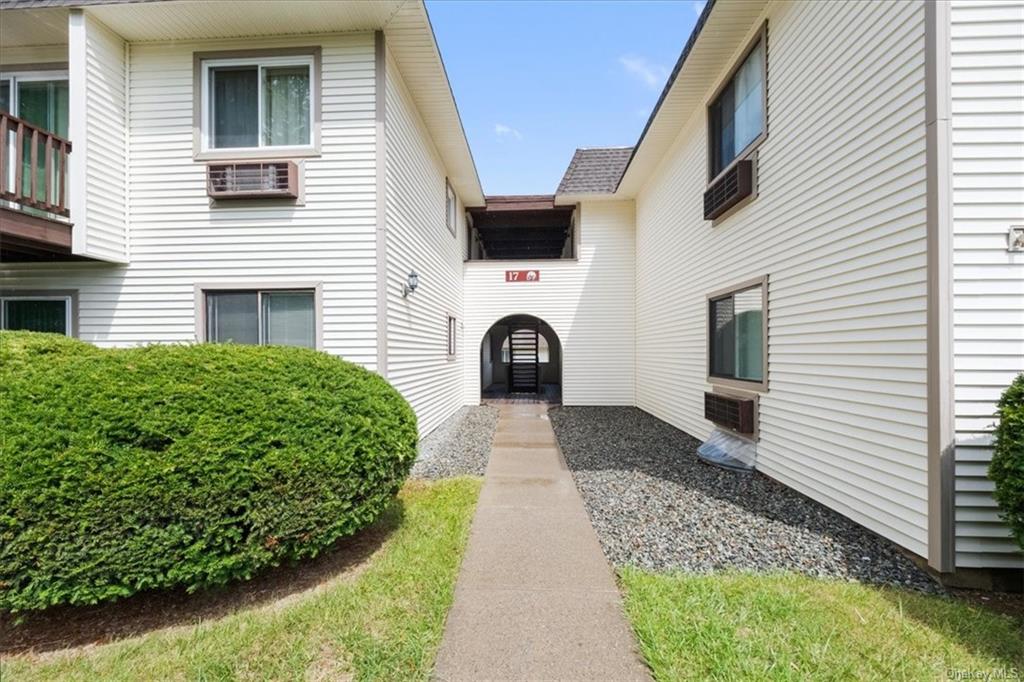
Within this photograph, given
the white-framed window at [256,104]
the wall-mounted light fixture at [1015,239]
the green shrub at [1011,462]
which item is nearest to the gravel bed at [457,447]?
the green shrub at [1011,462]

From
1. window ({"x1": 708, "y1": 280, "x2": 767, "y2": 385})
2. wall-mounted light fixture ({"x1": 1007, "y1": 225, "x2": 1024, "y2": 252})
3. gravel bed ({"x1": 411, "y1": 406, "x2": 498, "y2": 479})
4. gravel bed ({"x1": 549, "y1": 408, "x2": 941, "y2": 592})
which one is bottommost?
gravel bed ({"x1": 411, "y1": 406, "x2": 498, "y2": 479})

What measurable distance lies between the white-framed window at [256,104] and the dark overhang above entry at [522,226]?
6.37 m

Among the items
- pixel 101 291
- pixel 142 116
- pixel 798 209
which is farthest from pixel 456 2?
pixel 101 291

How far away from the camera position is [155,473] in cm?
235

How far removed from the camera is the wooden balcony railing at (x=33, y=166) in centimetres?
435

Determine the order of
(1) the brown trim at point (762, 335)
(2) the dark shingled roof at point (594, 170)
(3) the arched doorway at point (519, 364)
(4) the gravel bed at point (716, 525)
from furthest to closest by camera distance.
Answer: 1. (3) the arched doorway at point (519, 364)
2. (2) the dark shingled roof at point (594, 170)
3. (1) the brown trim at point (762, 335)
4. (4) the gravel bed at point (716, 525)

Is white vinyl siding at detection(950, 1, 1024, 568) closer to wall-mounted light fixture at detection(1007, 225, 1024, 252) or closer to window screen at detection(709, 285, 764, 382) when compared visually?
wall-mounted light fixture at detection(1007, 225, 1024, 252)

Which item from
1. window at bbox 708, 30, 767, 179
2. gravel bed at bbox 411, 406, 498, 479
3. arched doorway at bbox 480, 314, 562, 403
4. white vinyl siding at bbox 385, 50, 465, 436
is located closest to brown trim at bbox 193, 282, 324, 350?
white vinyl siding at bbox 385, 50, 465, 436

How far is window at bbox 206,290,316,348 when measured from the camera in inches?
207

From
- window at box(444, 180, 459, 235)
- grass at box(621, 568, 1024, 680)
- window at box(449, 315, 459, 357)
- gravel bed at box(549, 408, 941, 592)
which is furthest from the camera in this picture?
window at box(449, 315, 459, 357)

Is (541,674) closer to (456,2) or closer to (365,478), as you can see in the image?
(365,478)

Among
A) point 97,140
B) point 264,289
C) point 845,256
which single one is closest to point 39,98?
point 97,140

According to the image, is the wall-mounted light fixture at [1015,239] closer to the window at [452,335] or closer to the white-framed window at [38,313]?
the window at [452,335]

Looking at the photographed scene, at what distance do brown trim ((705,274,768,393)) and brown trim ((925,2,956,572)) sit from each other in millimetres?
1969
